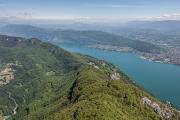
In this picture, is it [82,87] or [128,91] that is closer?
[128,91]

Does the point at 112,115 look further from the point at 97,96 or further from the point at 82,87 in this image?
the point at 82,87

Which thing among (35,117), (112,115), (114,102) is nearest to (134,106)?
(114,102)

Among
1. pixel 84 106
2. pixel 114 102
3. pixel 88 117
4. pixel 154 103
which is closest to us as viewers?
pixel 88 117

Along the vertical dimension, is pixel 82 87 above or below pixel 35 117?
above

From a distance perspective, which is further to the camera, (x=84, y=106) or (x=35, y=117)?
(x=35, y=117)

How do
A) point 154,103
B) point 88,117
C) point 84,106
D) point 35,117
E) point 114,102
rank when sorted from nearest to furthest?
point 88,117 → point 84,106 → point 114,102 → point 154,103 → point 35,117

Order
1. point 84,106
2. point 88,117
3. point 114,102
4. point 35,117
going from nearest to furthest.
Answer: point 88,117 < point 84,106 < point 114,102 < point 35,117

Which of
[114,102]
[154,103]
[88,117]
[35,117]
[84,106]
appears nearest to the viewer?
[88,117]

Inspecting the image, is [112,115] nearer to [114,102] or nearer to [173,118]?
[114,102]

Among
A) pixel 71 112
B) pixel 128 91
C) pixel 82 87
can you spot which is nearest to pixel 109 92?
pixel 128 91
